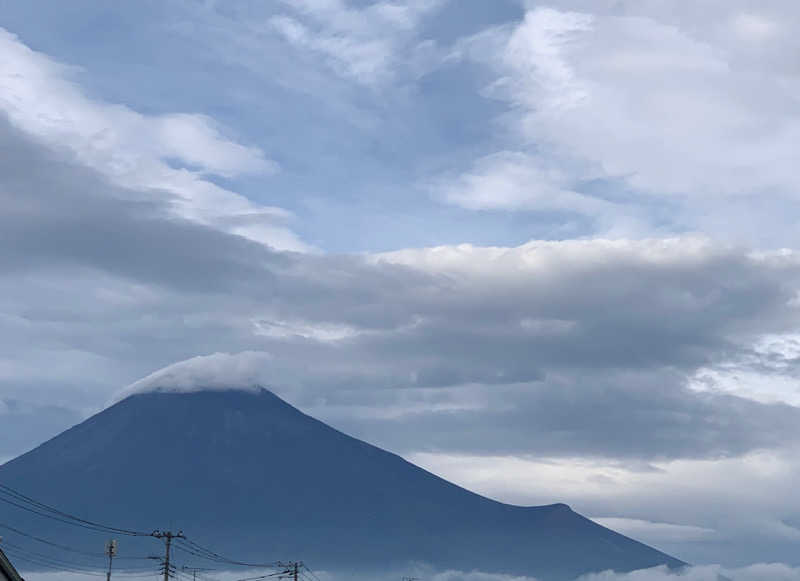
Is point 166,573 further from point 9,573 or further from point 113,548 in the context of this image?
point 9,573

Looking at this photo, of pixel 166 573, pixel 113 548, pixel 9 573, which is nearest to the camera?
pixel 9 573

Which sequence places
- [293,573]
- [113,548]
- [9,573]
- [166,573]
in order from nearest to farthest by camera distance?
[9,573]
[166,573]
[113,548]
[293,573]

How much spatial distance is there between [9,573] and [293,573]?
185ft

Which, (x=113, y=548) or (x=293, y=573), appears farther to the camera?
(x=293, y=573)

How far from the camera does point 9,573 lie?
249ft

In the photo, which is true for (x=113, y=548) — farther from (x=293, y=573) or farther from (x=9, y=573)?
(x=9, y=573)

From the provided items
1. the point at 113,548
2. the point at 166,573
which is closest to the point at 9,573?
the point at 166,573

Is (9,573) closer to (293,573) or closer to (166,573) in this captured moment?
(166,573)

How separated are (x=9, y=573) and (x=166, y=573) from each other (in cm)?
2990

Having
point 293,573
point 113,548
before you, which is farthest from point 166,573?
point 293,573

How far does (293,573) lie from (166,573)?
2672 centimetres

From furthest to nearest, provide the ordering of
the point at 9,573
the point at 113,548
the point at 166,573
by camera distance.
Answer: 1. the point at 113,548
2. the point at 166,573
3. the point at 9,573

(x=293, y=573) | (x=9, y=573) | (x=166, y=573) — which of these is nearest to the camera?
(x=9, y=573)

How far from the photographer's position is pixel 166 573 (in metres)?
105
